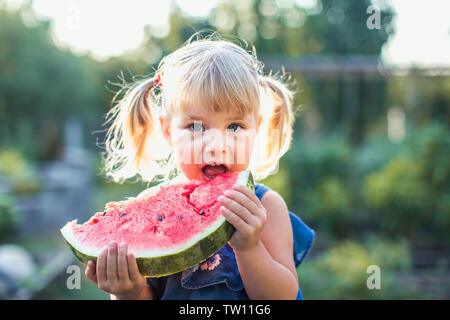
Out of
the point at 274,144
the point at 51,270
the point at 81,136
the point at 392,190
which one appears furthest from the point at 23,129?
the point at 274,144

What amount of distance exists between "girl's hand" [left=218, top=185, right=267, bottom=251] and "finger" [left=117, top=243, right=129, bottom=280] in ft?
1.35

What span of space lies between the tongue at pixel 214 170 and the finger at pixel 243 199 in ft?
1.06

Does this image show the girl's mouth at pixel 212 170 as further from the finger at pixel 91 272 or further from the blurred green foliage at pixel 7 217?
the blurred green foliage at pixel 7 217

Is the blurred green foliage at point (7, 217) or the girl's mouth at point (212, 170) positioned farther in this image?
the blurred green foliage at point (7, 217)

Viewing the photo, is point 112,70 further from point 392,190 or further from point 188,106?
point 188,106

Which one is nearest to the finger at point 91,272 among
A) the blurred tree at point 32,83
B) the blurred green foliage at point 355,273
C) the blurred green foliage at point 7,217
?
the blurred green foliage at point 355,273

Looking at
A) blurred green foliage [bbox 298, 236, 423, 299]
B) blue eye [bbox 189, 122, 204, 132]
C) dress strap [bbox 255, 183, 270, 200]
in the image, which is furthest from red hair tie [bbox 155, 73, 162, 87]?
blurred green foliage [bbox 298, 236, 423, 299]

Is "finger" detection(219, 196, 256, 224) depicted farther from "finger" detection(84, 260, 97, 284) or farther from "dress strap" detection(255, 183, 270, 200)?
"finger" detection(84, 260, 97, 284)

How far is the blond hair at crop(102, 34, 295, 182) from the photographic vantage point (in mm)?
1792

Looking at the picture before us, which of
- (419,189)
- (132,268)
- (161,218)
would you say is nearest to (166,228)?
(161,218)

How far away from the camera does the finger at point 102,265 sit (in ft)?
5.17

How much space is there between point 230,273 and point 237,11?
77.5 ft

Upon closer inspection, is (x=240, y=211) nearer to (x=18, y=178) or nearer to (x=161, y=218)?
(x=161, y=218)
